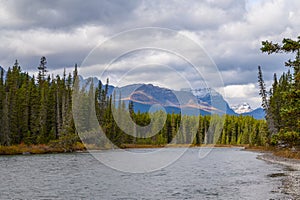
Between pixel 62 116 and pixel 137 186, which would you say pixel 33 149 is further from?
pixel 137 186

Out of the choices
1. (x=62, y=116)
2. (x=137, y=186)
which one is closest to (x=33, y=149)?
(x=62, y=116)

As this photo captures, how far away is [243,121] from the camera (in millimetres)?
174500

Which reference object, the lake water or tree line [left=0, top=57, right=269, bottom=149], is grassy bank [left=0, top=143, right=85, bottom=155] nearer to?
tree line [left=0, top=57, right=269, bottom=149]

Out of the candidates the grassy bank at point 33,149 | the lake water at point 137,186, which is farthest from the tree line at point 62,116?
the lake water at point 137,186

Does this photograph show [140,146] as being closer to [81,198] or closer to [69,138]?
[69,138]

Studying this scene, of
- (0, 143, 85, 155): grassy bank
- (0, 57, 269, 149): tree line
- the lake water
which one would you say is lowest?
the lake water

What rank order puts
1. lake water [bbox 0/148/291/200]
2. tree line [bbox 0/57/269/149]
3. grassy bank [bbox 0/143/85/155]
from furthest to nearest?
1. tree line [bbox 0/57/269/149]
2. grassy bank [bbox 0/143/85/155]
3. lake water [bbox 0/148/291/200]

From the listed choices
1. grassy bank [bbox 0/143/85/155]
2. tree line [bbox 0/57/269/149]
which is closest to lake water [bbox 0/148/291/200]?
grassy bank [bbox 0/143/85/155]

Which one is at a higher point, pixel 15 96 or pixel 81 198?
pixel 15 96

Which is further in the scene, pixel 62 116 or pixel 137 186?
pixel 62 116

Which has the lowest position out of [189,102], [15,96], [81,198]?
[81,198]

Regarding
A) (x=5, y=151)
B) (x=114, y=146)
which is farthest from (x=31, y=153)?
(x=114, y=146)

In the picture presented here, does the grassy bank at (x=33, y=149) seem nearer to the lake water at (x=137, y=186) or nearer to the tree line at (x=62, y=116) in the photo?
the tree line at (x=62, y=116)

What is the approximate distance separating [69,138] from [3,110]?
49.9ft
